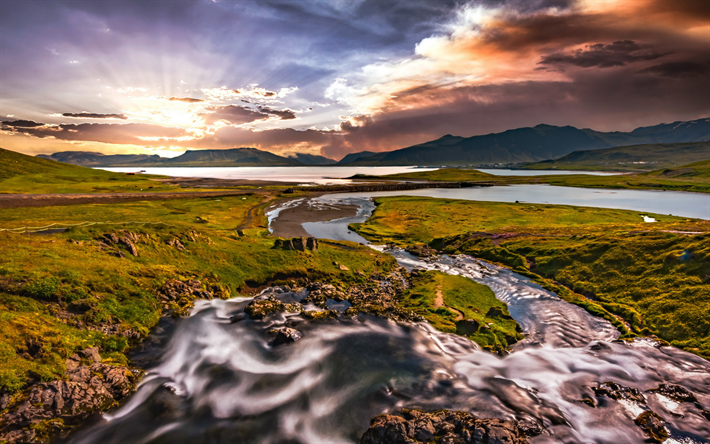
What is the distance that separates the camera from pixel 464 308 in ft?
95.8

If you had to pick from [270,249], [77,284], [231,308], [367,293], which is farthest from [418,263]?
[77,284]

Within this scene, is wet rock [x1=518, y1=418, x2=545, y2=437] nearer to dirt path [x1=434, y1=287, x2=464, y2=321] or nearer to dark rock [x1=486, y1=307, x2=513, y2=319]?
dirt path [x1=434, y1=287, x2=464, y2=321]

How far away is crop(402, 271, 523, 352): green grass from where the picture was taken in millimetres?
24425

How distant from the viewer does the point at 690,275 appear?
Answer: 30.2 meters

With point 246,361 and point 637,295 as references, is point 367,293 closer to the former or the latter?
point 246,361

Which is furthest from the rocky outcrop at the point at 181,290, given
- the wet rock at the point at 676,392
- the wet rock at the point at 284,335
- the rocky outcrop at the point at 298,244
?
the wet rock at the point at 676,392

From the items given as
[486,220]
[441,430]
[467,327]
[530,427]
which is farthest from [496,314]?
[486,220]

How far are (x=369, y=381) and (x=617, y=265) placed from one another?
3816 centimetres

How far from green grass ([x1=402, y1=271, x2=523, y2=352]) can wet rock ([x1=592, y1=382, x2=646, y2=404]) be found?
6.21m

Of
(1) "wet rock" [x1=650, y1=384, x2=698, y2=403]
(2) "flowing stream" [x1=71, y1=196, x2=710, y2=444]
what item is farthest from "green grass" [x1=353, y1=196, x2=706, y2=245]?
(1) "wet rock" [x1=650, y1=384, x2=698, y2=403]

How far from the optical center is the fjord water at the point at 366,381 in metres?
15.2

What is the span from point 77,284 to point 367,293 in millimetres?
24635

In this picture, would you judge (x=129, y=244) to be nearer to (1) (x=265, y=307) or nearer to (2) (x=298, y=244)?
(1) (x=265, y=307)

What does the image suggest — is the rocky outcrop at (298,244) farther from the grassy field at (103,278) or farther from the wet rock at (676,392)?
the wet rock at (676,392)
